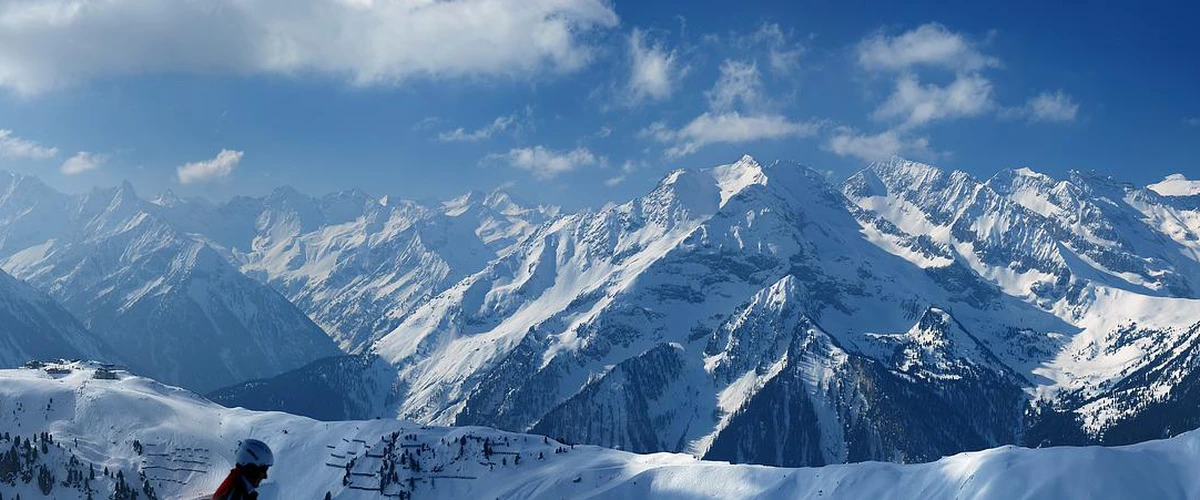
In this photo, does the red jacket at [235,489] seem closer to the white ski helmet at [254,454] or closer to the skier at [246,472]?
the skier at [246,472]

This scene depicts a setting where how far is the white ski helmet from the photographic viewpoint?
2486 cm

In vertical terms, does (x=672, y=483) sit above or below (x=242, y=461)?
below

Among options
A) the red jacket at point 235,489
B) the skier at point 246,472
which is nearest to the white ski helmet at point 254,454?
the skier at point 246,472

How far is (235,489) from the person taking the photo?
25234 millimetres

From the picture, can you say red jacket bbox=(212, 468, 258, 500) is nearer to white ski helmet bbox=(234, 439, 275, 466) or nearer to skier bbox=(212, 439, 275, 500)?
skier bbox=(212, 439, 275, 500)

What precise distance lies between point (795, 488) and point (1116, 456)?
54.5 metres

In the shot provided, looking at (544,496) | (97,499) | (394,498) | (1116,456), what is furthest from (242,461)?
(97,499)

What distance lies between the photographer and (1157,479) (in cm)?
14325

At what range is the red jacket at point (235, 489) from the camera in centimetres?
2495

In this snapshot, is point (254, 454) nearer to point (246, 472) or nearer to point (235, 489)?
point (246, 472)

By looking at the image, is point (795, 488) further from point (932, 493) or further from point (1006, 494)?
point (1006, 494)

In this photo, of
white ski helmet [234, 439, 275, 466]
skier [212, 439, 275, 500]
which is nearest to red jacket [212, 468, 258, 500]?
skier [212, 439, 275, 500]

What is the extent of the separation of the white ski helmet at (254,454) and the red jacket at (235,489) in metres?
0.39

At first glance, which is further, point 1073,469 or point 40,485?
point 40,485
